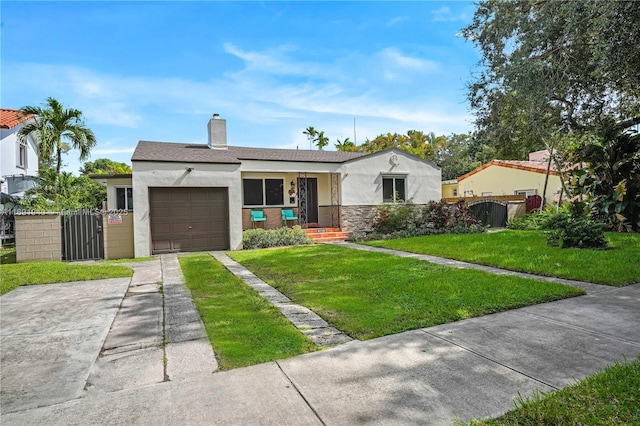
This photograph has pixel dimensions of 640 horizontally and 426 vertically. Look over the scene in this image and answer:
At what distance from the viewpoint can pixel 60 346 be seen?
13.8ft

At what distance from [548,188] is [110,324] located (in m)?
24.0

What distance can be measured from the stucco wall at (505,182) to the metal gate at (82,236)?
23403 millimetres

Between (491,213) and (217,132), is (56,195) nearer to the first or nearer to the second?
(217,132)

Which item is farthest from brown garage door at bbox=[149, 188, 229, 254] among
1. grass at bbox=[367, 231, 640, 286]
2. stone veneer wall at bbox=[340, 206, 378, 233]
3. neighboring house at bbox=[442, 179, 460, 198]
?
neighboring house at bbox=[442, 179, 460, 198]

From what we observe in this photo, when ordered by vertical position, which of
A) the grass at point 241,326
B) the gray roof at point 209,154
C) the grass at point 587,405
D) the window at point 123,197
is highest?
the gray roof at point 209,154

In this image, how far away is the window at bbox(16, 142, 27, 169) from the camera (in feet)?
60.8

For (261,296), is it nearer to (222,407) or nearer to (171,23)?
(222,407)

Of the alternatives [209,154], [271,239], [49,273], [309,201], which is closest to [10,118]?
[209,154]

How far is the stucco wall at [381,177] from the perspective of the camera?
16547mm

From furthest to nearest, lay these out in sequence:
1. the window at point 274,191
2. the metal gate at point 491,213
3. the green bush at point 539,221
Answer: the metal gate at point 491,213
the window at point 274,191
the green bush at point 539,221

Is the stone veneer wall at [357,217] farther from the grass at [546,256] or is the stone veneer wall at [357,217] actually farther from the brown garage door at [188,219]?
the brown garage door at [188,219]

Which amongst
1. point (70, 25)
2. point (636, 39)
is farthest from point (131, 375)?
point (70, 25)

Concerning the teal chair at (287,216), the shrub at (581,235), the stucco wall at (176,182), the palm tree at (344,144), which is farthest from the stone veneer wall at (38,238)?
→ the palm tree at (344,144)

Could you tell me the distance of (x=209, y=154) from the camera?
575 inches
